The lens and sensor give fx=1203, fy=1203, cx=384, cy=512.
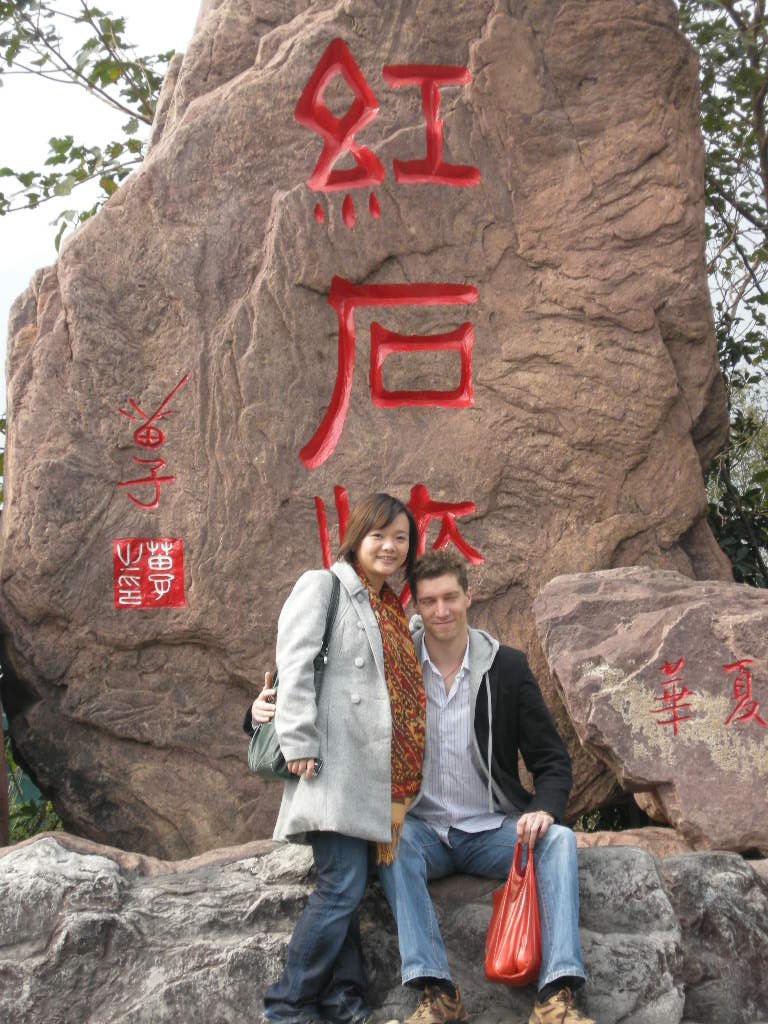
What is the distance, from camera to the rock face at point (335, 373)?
4551 millimetres

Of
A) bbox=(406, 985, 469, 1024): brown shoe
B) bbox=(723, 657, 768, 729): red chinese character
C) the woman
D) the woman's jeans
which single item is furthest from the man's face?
bbox=(723, 657, 768, 729): red chinese character

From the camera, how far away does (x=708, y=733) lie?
3865mm

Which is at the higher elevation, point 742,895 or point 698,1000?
point 742,895

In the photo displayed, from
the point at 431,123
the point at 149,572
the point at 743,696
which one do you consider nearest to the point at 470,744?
the point at 743,696

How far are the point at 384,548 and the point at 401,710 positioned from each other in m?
0.42

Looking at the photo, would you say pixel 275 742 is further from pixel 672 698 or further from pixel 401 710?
pixel 672 698

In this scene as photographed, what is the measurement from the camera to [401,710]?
3.05m

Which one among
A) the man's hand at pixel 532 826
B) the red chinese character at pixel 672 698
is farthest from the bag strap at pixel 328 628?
the red chinese character at pixel 672 698

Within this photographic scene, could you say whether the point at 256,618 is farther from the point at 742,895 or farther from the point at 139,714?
the point at 742,895

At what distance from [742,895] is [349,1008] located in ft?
3.82

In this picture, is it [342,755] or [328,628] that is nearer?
[342,755]

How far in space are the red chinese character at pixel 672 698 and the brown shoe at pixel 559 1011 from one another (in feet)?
4.18

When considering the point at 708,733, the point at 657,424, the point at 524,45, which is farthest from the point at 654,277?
the point at 708,733

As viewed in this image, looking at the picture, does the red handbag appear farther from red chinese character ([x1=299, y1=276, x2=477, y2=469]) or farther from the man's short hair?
red chinese character ([x1=299, y1=276, x2=477, y2=469])
